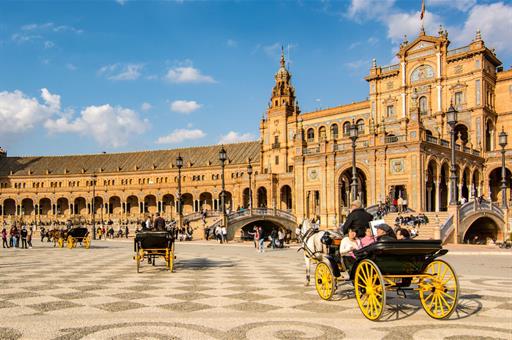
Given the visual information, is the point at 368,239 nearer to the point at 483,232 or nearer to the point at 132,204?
the point at 483,232

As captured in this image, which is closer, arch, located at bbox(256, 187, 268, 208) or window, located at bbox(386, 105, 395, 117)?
window, located at bbox(386, 105, 395, 117)

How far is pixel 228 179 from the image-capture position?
97938mm

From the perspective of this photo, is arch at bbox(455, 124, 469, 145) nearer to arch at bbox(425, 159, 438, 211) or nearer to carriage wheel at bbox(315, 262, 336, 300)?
arch at bbox(425, 159, 438, 211)

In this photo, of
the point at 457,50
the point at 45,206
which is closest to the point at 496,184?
the point at 457,50

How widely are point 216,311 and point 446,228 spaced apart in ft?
94.4

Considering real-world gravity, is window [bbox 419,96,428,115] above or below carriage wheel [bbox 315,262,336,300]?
above

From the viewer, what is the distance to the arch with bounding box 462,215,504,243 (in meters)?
42.0

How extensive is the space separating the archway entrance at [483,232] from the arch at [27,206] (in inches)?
3749

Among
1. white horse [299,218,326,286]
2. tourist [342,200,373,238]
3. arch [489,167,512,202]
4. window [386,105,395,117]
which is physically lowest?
white horse [299,218,326,286]

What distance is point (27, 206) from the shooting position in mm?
112750

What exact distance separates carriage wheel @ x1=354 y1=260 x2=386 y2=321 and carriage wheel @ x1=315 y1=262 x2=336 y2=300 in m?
1.28

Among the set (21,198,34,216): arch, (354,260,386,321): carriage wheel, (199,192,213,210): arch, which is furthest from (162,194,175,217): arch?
(354,260,386,321): carriage wheel

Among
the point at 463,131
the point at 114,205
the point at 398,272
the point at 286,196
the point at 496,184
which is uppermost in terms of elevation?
the point at 463,131

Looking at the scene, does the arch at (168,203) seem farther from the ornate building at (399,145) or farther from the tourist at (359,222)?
the tourist at (359,222)
